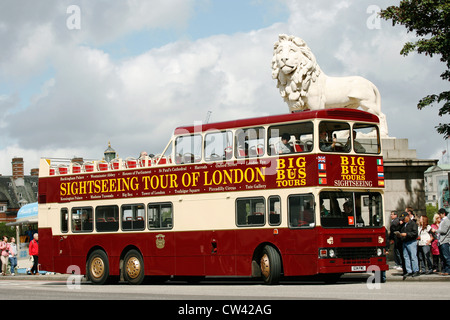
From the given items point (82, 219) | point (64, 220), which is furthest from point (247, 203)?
point (64, 220)

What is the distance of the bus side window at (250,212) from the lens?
21.4 m

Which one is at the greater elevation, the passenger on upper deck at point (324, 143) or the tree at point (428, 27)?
the tree at point (428, 27)

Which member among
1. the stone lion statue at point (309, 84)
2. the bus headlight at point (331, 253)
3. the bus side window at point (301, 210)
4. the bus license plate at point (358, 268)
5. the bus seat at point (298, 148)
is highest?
the stone lion statue at point (309, 84)

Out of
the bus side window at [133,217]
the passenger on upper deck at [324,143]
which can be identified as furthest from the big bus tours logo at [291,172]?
the bus side window at [133,217]

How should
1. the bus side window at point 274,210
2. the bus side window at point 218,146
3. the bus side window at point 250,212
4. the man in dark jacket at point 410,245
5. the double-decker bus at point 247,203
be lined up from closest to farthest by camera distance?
the double-decker bus at point 247,203
the bus side window at point 274,210
the bus side window at point 250,212
the bus side window at point 218,146
the man in dark jacket at point 410,245

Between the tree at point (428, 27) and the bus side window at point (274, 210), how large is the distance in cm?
823

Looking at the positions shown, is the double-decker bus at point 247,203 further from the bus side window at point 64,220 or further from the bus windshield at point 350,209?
the bus side window at point 64,220

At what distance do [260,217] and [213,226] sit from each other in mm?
1640

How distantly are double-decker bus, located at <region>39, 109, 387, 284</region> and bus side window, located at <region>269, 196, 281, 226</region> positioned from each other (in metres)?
0.03

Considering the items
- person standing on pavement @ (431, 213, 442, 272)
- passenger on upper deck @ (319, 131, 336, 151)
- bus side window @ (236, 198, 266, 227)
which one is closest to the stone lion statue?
person standing on pavement @ (431, 213, 442, 272)

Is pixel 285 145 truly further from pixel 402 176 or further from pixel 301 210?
pixel 402 176

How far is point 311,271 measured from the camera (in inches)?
800

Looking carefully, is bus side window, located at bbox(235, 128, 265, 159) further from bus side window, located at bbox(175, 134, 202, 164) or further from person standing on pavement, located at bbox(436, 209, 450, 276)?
person standing on pavement, located at bbox(436, 209, 450, 276)

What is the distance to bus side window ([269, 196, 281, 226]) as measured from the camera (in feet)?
68.9
